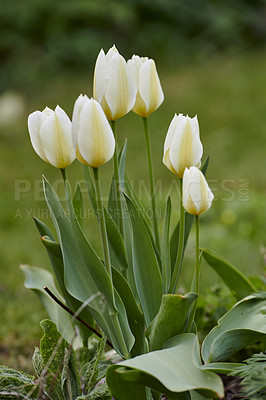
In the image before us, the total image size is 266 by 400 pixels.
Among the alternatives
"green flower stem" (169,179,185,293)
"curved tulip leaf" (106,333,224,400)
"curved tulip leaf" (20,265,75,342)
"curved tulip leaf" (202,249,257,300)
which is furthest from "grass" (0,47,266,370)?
"curved tulip leaf" (106,333,224,400)

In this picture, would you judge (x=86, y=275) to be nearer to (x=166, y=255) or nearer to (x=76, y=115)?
(x=166, y=255)

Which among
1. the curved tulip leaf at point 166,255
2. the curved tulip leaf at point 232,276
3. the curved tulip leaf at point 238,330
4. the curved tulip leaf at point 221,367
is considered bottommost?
the curved tulip leaf at point 221,367

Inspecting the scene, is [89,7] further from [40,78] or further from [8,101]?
[8,101]

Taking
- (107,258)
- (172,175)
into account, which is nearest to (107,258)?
(107,258)

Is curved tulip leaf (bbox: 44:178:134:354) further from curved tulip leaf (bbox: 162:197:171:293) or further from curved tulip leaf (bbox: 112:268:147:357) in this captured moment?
curved tulip leaf (bbox: 162:197:171:293)

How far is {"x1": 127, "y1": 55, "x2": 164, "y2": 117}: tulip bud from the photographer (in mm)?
1502

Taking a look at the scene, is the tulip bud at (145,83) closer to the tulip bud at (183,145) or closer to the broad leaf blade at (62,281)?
the tulip bud at (183,145)

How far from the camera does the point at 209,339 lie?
152cm

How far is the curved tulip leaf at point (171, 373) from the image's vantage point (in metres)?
1.20

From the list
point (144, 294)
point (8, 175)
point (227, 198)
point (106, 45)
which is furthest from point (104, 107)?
point (106, 45)

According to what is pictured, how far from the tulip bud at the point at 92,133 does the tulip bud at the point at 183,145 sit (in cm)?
18

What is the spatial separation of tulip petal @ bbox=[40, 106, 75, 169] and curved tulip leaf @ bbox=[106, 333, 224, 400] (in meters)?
0.52

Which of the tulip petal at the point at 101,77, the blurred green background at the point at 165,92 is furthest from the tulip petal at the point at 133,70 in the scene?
the blurred green background at the point at 165,92

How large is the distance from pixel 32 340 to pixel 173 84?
4285 mm
